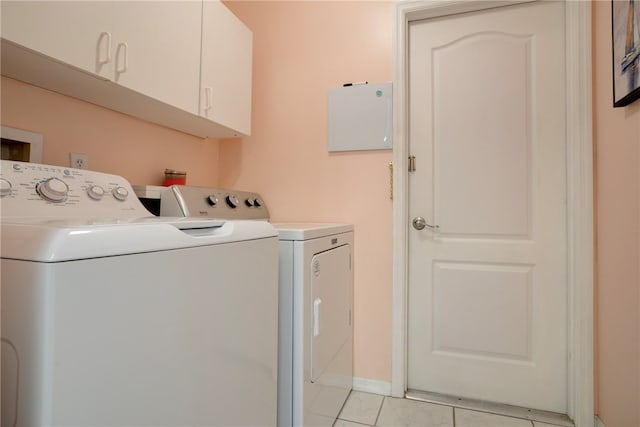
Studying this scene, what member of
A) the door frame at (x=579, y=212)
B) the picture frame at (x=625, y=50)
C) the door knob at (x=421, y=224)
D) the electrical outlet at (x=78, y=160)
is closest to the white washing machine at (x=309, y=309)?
the electrical outlet at (x=78, y=160)

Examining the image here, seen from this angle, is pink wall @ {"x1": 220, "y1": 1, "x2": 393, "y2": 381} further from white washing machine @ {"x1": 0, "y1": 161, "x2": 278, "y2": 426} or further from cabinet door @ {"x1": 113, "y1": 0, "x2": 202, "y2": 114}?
white washing machine @ {"x1": 0, "y1": 161, "x2": 278, "y2": 426}

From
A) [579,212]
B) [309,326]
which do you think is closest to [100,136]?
[309,326]

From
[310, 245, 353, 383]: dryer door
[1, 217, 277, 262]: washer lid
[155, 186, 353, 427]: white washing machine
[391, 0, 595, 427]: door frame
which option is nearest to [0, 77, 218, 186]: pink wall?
[155, 186, 353, 427]: white washing machine

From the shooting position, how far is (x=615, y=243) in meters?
1.36

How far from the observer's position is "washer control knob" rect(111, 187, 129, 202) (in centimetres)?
124

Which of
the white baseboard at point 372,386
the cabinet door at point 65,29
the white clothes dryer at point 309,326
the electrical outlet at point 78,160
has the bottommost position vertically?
the white baseboard at point 372,386

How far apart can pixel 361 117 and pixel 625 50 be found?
112 centimetres

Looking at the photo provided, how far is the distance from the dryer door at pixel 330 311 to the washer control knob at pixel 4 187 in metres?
0.95

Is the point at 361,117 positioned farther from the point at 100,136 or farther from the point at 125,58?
the point at 100,136

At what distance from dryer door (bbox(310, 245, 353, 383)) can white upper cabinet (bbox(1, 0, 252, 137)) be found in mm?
908

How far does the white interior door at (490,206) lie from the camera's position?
1.69m

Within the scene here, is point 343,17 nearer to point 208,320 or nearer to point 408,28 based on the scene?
point 408,28

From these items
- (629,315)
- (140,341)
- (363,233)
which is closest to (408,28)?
(363,233)

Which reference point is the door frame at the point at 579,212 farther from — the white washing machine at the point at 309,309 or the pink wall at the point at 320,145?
the white washing machine at the point at 309,309
